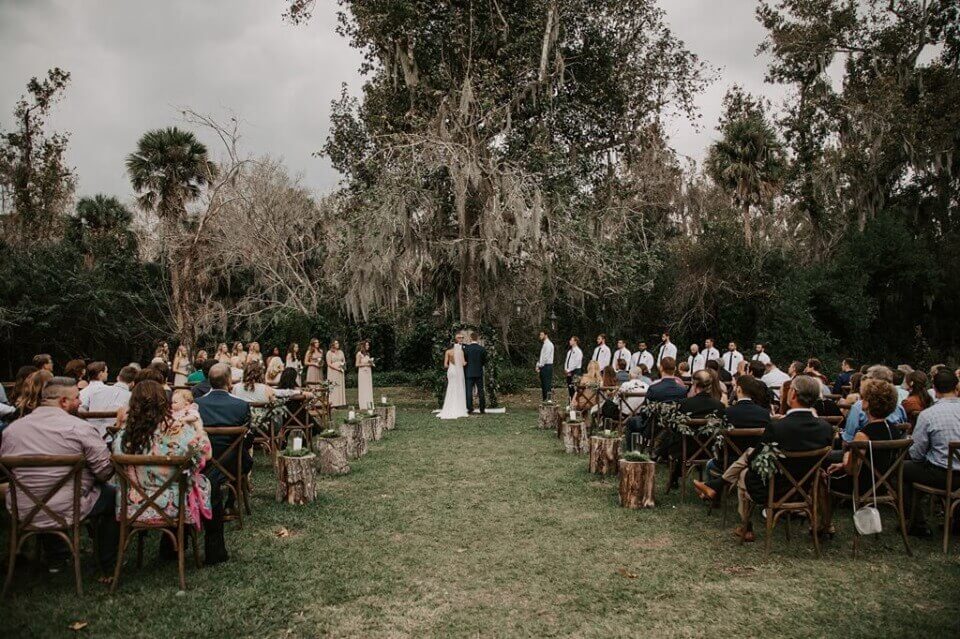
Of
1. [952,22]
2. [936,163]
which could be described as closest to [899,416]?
[936,163]

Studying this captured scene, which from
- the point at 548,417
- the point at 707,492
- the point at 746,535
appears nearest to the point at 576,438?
the point at 548,417

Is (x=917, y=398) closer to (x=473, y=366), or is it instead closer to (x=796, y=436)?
(x=796, y=436)

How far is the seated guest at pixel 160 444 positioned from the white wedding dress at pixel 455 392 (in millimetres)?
9040

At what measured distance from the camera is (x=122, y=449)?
167 inches

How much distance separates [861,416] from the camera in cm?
593

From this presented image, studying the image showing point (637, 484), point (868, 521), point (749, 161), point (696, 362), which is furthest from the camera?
point (749, 161)

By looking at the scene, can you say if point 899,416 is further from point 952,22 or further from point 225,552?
point 952,22

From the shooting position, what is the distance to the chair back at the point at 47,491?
3795 millimetres

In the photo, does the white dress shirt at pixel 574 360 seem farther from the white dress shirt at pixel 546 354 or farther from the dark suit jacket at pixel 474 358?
the dark suit jacket at pixel 474 358

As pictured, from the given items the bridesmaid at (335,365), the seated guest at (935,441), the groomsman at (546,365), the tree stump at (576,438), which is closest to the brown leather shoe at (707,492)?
the seated guest at (935,441)

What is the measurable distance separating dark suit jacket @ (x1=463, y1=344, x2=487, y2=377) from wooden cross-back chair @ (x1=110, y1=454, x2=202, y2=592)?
9.17 meters

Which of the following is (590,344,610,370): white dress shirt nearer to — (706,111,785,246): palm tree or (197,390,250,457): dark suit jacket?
(197,390,250,457): dark suit jacket

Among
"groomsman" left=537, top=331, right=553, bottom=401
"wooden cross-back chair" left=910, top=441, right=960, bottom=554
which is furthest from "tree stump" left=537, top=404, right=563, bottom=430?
"wooden cross-back chair" left=910, top=441, right=960, bottom=554

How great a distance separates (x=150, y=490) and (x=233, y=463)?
1.36 meters
